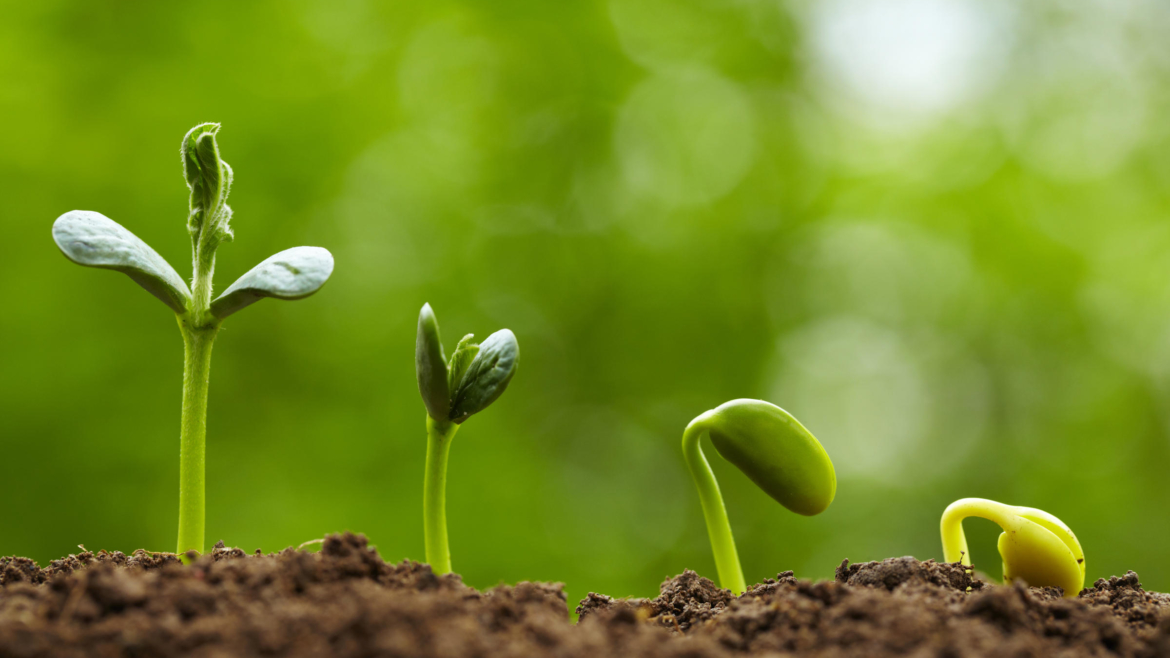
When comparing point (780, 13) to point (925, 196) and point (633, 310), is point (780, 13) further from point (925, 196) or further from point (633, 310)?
point (633, 310)

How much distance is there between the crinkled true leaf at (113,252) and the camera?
732mm

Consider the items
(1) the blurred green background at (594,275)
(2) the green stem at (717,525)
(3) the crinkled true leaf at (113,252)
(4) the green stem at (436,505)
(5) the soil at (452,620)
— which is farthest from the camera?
(1) the blurred green background at (594,275)

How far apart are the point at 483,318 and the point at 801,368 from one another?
6.79 feet

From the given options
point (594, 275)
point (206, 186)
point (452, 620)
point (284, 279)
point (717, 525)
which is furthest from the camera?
point (594, 275)

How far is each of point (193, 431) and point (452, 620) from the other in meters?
0.43

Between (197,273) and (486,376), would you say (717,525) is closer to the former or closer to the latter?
(486,376)

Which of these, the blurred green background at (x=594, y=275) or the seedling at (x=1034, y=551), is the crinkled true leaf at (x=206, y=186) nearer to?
the seedling at (x=1034, y=551)

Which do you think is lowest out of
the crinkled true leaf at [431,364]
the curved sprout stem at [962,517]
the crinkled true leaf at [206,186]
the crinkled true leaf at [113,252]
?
the curved sprout stem at [962,517]

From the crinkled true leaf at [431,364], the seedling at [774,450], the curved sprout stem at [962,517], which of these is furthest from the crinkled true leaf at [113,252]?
the curved sprout stem at [962,517]

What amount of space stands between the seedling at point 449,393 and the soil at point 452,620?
120mm

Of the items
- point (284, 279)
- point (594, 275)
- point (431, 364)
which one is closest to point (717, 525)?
point (431, 364)

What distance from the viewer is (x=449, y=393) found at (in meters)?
0.80

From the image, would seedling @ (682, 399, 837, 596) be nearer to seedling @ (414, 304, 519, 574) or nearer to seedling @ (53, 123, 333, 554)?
seedling @ (414, 304, 519, 574)

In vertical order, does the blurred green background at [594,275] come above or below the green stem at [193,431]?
above
